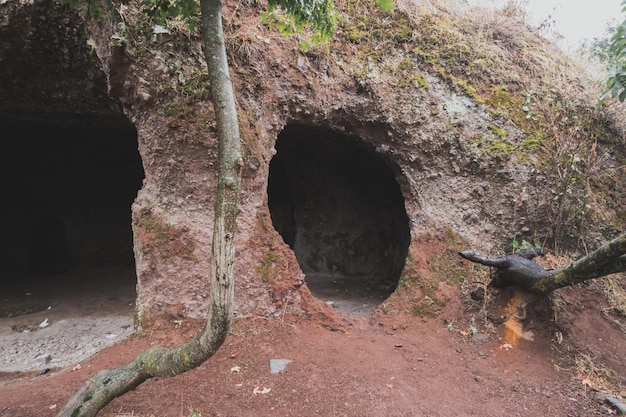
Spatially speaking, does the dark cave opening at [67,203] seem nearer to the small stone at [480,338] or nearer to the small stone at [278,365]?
the small stone at [278,365]

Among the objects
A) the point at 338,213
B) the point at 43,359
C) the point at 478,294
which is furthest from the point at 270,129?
the point at 338,213

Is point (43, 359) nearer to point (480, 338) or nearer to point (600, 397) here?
point (480, 338)

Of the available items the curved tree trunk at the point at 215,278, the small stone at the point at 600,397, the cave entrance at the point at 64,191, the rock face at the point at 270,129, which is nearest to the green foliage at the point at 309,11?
the curved tree trunk at the point at 215,278

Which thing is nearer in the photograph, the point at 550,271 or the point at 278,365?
the point at 278,365

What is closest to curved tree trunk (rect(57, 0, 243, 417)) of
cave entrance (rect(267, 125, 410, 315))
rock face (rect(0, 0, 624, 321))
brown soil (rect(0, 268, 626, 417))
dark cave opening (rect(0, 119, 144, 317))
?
brown soil (rect(0, 268, 626, 417))

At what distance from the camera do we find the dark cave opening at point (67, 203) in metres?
8.20

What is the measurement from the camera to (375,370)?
3.42 meters

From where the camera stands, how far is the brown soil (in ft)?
9.55

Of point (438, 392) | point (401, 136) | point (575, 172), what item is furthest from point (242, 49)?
point (575, 172)

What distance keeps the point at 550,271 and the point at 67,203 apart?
919 centimetres

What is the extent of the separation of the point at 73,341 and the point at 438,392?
13.3 ft

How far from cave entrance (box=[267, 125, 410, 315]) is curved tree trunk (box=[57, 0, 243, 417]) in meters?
3.71

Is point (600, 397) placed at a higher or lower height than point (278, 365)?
lower

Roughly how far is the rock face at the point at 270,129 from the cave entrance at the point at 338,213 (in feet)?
0.22
